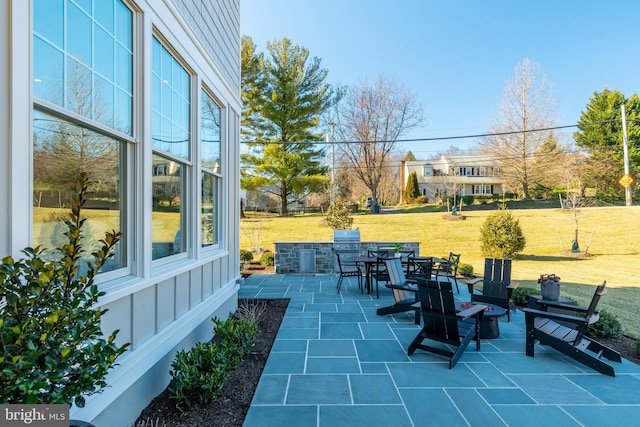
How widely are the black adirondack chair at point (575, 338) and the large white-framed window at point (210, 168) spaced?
3.93 m

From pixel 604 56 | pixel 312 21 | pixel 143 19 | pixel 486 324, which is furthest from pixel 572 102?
pixel 143 19

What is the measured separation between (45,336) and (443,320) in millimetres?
3390

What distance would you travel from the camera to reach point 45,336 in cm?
107

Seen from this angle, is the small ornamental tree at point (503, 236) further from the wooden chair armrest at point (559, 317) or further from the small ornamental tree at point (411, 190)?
the small ornamental tree at point (411, 190)

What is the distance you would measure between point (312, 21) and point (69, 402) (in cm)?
1356

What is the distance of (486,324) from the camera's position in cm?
411

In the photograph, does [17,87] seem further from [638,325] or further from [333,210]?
[333,210]

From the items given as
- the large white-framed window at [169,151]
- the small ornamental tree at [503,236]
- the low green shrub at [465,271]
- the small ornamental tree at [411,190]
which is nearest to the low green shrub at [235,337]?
the large white-framed window at [169,151]

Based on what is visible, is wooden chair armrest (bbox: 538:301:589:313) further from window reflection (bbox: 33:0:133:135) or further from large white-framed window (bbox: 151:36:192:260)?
window reflection (bbox: 33:0:133:135)

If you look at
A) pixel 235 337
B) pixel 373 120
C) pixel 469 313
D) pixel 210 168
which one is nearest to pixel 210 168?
pixel 210 168

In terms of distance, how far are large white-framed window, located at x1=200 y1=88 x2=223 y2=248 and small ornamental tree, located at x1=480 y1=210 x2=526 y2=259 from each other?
922cm

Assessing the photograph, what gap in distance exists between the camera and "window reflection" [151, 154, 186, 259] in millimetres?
2887

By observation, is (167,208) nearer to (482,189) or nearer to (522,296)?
(522,296)

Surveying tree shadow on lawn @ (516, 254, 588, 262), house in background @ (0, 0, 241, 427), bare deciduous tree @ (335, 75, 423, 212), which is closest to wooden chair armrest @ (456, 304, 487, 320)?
house in background @ (0, 0, 241, 427)
